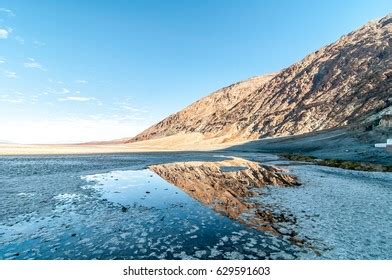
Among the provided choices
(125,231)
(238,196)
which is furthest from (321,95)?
(125,231)

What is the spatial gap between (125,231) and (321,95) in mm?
110446

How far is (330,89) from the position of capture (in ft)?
353

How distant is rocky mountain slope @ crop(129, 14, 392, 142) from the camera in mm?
90625

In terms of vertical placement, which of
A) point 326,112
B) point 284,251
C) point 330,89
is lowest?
point 284,251

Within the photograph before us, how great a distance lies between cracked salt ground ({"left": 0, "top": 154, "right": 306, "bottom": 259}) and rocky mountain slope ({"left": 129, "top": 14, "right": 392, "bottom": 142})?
7314cm

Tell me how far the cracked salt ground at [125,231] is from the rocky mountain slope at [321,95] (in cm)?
7314

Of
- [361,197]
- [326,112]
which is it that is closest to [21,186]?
[361,197]

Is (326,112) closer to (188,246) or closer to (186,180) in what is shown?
(186,180)

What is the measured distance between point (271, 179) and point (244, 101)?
131 m

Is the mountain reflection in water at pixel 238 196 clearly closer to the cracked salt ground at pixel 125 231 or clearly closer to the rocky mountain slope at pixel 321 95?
the cracked salt ground at pixel 125 231

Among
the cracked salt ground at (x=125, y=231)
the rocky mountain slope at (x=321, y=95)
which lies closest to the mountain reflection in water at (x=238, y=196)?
the cracked salt ground at (x=125, y=231)

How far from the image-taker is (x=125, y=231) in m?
9.73

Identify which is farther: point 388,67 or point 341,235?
point 388,67

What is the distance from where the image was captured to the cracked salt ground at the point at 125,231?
800 cm
